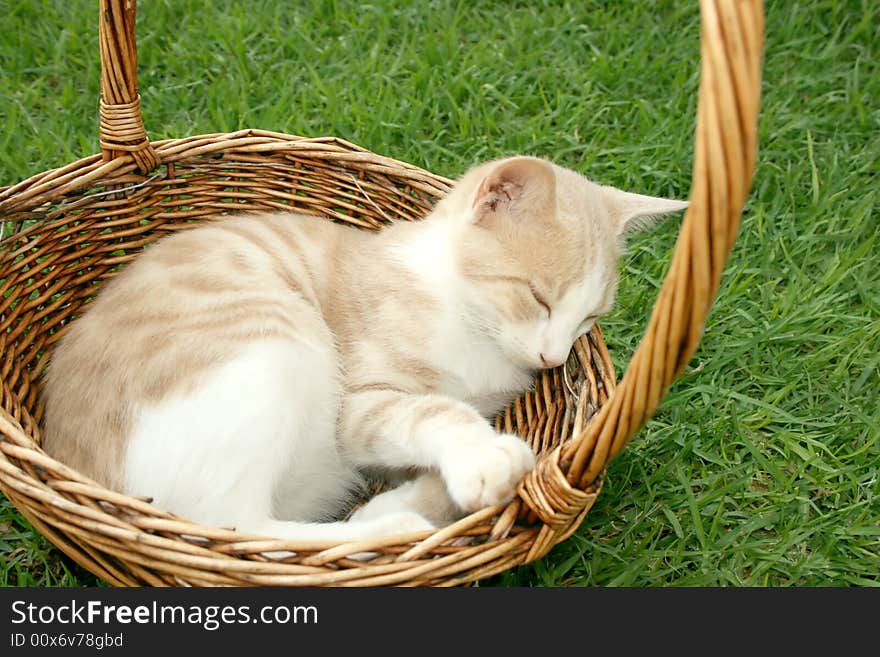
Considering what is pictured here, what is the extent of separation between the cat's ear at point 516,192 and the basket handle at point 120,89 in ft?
2.62

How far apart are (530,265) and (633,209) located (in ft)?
1.13

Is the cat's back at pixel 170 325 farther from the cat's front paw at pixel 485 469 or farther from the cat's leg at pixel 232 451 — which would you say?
the cat's front paw at pixel 485 469

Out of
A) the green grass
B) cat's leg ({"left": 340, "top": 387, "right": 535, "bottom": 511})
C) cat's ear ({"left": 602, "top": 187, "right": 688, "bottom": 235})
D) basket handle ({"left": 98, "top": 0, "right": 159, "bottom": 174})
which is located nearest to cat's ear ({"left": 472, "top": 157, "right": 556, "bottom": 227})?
cat's ear ({"left": 602, "top": 187, "right": 688, "bottom": 235})

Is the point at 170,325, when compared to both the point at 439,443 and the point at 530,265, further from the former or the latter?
the point at 530,265

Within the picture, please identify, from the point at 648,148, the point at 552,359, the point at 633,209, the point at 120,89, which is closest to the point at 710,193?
the point at 552,359

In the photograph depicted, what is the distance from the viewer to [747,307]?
94.0 inches

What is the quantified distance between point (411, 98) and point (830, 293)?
1.44m

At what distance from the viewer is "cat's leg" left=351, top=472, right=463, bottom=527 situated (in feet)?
5.59

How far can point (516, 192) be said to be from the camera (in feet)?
5.68

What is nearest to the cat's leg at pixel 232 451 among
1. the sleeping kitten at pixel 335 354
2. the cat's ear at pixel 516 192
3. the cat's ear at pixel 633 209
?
the sleeping kitten at pixel 335 354

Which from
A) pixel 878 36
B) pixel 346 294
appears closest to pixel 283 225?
pixel 346 294

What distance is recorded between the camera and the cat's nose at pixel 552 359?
5.76 feet

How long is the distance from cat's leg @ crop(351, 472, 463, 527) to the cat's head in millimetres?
325

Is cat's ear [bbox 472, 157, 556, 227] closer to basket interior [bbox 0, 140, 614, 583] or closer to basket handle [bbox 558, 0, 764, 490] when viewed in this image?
basket interior [bbox 0, 140, 614, 583]
